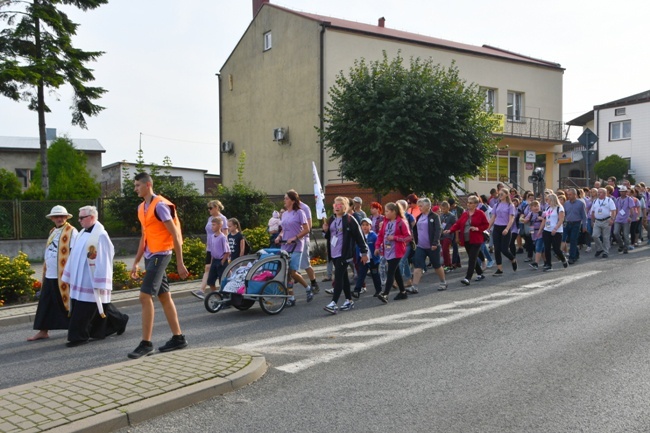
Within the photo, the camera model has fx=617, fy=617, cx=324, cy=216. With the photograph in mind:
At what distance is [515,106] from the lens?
113 ft

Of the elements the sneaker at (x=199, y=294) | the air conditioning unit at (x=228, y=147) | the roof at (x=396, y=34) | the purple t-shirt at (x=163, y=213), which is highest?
the roof at (x=396, y=34)

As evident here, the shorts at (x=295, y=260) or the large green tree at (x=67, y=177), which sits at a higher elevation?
the large green tree at (x=67, y=177)

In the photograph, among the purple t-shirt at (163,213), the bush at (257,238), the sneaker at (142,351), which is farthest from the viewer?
the bush at (257,238)

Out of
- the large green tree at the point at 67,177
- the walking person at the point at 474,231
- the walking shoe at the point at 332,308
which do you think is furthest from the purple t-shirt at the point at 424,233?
the large green tree at the point at 67,177

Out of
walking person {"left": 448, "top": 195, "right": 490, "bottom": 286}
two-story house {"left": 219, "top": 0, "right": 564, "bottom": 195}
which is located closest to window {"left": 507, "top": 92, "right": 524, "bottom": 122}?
two-story house {"left": 219, "top": 0, "right": 564, "bottom": 195}

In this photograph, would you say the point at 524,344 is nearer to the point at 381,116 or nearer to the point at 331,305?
the point at 331,305

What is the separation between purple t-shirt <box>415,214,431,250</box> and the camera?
12.0 m

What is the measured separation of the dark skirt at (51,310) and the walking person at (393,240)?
499 cm

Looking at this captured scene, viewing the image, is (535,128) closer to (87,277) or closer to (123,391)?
(87,277)

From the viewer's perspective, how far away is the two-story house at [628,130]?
4541cm

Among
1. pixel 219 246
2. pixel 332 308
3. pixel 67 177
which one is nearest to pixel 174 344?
pixel 332 308

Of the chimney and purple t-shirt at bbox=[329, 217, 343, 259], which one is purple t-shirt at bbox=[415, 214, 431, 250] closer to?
purple t-shirt at bbox=[329, 217, 343, 259]

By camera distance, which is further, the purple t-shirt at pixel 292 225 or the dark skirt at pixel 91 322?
the purple t-shirt at pixel 292 225

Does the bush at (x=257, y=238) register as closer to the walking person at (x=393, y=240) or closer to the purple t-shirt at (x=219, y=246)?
the purple t-shirt at (x=219, y=246)
